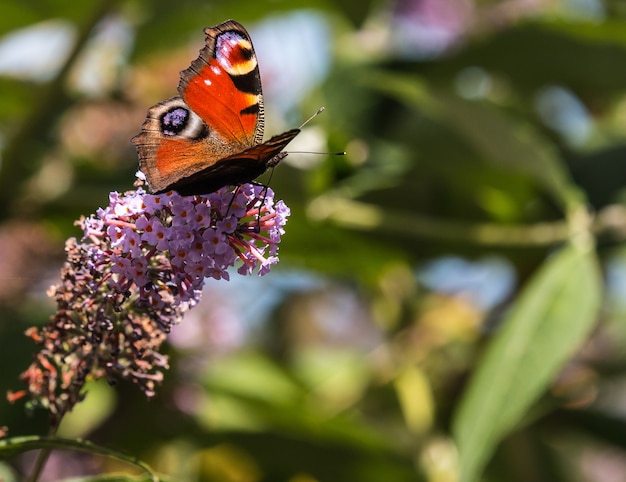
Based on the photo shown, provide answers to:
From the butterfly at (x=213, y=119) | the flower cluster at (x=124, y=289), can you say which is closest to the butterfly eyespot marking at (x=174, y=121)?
the butterfly at (x=213, y=119)

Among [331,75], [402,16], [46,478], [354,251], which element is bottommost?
[46,478]

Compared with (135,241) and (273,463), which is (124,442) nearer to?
(273,463)

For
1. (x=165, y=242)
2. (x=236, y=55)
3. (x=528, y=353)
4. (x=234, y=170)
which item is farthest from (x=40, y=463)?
(x=528, y=353)

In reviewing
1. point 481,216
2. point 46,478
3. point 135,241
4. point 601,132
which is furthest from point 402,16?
point 135,241

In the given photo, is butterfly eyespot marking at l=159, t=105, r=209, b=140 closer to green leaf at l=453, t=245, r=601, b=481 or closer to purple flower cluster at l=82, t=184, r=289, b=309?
purple flower cluster at l=82, t=184, r=289, b=309

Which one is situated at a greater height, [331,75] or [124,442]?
[331,75]
